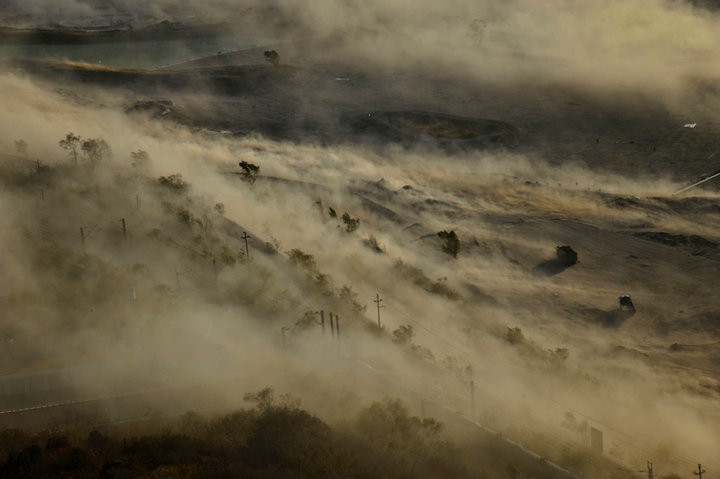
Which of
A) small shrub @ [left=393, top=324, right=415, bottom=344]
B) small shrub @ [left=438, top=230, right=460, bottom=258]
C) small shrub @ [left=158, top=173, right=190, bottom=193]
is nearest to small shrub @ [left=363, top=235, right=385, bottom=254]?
small shrub @ [left=438, top=230, right=460, bottom=258]

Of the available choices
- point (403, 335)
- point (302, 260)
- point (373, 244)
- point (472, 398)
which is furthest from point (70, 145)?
point (472, 398)

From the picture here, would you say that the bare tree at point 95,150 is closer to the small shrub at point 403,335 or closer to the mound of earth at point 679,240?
the small shrub at point 403,335

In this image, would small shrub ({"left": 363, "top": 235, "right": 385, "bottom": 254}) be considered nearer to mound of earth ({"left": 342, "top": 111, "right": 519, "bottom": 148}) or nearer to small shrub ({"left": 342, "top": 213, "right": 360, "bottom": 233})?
small shrub ({"left": 342, "top": 213, "right": 360, "bottom": 233})

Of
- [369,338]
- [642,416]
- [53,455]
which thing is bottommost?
[642,416]

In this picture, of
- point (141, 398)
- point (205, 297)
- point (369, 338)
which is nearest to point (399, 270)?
point (369, 338)

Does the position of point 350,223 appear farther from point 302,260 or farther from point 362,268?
point 302,260

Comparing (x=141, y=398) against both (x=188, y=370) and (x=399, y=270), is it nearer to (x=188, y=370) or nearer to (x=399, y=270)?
(x=188, y=370)

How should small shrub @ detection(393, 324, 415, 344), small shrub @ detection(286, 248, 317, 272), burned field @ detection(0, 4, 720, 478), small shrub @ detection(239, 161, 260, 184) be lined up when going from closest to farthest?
burned field @ detection(0, 4, 720, 478) → small shrub @ detection(393, 324, 415, 344) → small shrub @ detection(286, 248, 317, 272) → small shrub @ detection(239, 161, 260, 184)

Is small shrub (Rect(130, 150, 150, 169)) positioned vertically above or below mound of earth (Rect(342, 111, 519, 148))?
above

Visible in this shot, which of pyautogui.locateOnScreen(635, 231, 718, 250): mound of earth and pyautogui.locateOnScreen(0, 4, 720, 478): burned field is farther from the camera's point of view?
pyautogui.locateOnScreen(635, 231, 718, 250): mound of earth
